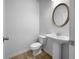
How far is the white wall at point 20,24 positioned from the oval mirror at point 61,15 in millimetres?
1351

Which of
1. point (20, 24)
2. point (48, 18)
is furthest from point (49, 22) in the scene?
point (20, 24)

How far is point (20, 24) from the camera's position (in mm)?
3721

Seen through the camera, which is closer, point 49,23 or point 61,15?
point 61,15

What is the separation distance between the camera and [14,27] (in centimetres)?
345

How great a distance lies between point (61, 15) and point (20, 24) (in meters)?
1.80

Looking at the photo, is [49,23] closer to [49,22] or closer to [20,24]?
[49,22]

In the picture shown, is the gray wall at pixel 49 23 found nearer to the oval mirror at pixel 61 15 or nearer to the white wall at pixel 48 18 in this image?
the white wall at pixel 48 18

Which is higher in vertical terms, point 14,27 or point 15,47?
point 14,27

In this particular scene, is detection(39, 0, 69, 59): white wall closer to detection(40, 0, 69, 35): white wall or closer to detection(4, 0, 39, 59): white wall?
detection(40, 0, 69, 35): white wall

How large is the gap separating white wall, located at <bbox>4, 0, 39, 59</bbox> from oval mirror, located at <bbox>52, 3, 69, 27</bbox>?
135 centimetres

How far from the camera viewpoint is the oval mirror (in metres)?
2.60
